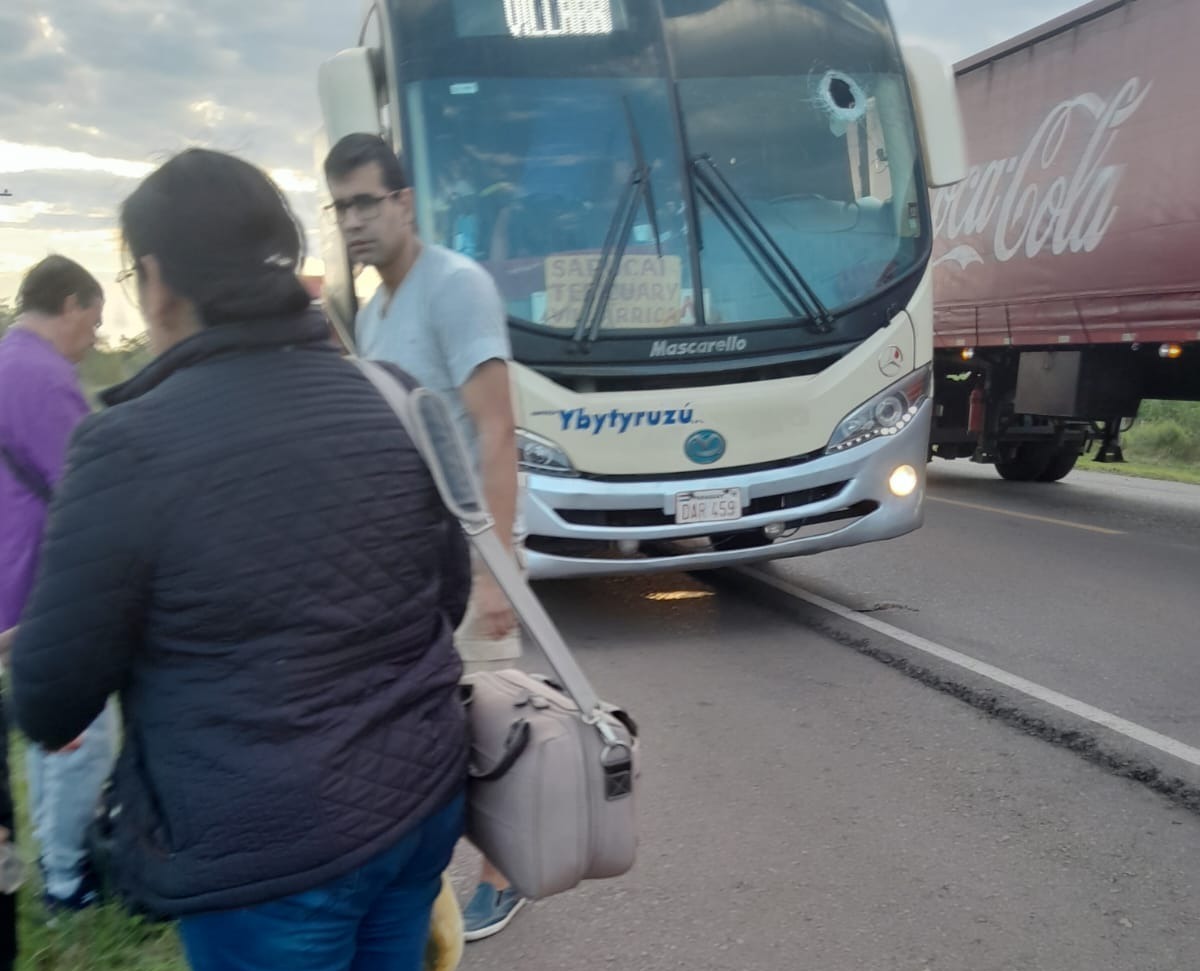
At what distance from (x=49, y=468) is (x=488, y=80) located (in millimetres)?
3491

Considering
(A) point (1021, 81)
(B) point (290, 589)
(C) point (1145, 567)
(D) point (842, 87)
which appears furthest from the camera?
(A) point (1021, 81)

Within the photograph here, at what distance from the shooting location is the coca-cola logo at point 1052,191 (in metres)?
9.41

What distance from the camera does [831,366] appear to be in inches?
236

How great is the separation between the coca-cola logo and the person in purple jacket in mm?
8277

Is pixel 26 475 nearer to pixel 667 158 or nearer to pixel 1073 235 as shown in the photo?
pixel 667 158

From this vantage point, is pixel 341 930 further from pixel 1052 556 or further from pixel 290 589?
pixel 1052 556

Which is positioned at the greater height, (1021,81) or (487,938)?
(1021,81)

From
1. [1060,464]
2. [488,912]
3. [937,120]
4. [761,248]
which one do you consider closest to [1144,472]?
[1060,464]

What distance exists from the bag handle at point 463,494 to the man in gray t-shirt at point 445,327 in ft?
3.83

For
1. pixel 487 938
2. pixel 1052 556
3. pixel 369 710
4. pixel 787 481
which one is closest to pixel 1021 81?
pixel 1052 556

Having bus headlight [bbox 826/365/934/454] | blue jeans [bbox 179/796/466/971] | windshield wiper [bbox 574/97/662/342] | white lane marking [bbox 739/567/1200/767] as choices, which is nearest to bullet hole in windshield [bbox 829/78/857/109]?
windshield wiper [bbox 574/97/662/342]

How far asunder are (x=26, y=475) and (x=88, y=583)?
1735mm

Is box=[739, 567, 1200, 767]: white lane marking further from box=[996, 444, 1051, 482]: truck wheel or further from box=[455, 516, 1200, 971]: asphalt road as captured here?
box=[996, 444, 1051, 482]: truck wheel

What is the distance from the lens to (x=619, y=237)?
5.82m
